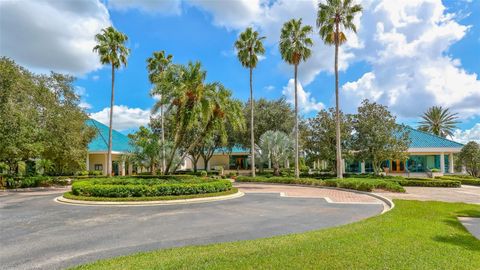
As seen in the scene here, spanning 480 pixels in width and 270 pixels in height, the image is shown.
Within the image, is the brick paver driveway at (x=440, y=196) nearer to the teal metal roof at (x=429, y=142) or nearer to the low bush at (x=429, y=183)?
the low bush at (x=429, y=183)

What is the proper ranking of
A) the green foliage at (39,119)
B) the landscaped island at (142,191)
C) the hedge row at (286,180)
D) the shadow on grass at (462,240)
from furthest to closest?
the hedge row at (286,180) < the green foliage at (39,119) < the landscaped island at (142,191) < the shadow on grass at (462,240)

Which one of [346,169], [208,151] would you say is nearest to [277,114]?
[208,151]

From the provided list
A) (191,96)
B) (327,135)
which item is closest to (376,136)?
(327,135)

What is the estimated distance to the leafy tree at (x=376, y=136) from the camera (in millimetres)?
29641

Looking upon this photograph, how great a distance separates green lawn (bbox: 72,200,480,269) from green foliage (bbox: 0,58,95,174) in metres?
21.4

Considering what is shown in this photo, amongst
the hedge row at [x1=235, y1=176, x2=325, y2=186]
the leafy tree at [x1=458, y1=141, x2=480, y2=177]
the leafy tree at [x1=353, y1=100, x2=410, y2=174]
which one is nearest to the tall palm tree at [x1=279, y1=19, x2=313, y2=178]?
the hedge row at [x1=235, y1=176, x2=325, y2=186]

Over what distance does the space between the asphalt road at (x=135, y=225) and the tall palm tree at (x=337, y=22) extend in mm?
11297

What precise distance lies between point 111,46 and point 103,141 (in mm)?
18745

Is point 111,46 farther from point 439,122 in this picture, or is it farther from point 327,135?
point 439,122

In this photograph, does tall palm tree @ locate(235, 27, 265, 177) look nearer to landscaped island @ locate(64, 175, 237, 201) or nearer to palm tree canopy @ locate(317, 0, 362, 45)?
palm tree canopy @ locate(317, 0, 362, 45)

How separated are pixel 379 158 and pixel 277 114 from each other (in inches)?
540

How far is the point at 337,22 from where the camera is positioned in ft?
81.7

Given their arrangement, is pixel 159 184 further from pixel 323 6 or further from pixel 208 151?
pixel 208 151

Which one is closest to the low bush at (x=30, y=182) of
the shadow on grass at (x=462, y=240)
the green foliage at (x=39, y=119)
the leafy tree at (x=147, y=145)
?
the green foliage at (x=39, y=119)
